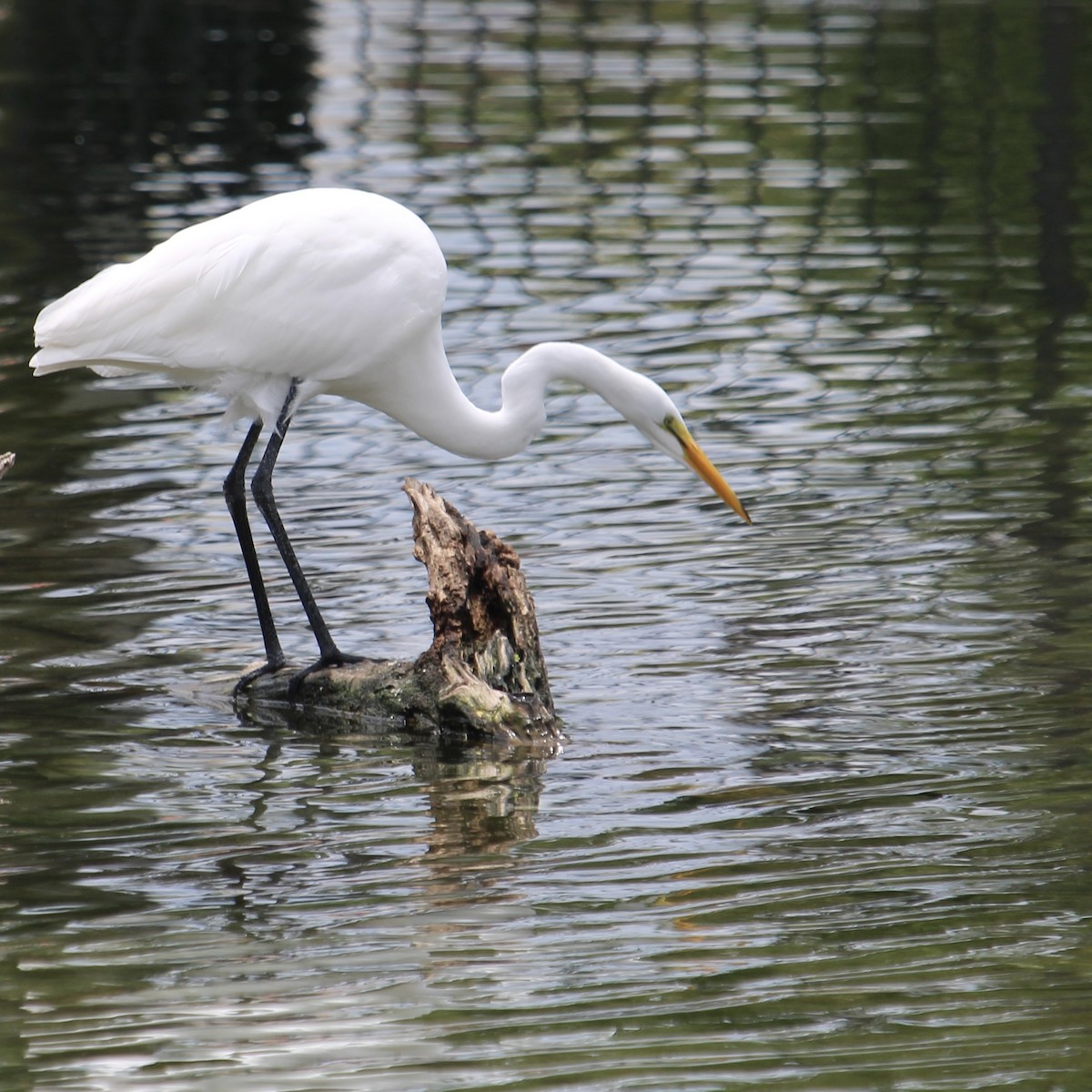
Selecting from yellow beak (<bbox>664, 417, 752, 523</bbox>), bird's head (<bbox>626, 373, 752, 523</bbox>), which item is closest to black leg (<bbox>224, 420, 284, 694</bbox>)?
bird's head (<bbox>626, 373, 752, 523</bbox>)

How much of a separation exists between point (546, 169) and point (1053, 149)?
4.88 metres

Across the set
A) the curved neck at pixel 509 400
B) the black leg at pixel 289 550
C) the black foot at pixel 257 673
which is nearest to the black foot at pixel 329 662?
the black leg at pixel 289 550

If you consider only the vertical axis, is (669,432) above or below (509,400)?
below

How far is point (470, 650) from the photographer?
748 centimetres

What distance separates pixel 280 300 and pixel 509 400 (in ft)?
3.29

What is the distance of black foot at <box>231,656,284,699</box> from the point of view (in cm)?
784

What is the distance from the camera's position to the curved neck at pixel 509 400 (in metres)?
7.91

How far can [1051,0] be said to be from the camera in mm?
25688

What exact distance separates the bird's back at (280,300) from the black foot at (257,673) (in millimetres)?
1056

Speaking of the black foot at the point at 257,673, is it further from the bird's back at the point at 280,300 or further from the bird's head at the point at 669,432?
the bird's head at the point at 669,432

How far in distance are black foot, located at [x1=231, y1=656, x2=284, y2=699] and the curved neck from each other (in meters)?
1.17

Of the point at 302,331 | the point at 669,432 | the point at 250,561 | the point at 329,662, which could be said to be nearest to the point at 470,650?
the point at 329,662

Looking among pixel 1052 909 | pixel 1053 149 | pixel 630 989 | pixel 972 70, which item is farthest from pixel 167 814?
pixel 972 70

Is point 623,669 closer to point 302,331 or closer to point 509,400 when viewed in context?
point 509,400
